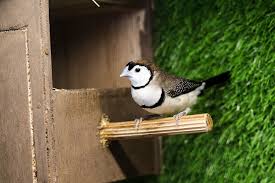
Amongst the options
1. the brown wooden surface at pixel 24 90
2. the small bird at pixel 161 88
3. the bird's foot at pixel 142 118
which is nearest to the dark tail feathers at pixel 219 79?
the small bird at pixel 161 88

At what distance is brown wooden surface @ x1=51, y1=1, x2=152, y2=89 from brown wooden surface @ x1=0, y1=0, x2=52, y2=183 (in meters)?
0.50

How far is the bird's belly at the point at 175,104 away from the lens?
207 cm

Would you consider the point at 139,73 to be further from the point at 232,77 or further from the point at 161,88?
the point at 232,77

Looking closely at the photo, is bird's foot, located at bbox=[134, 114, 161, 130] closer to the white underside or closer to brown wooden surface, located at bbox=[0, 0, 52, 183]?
the white underside

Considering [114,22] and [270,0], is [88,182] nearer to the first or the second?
[114,22]

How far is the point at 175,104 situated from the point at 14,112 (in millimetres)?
506

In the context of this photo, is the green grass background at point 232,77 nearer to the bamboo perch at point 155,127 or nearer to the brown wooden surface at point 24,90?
the bamboo perch at point 155,127

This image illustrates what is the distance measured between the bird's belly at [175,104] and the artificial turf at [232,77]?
4.4 inches

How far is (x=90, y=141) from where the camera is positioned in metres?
2.07

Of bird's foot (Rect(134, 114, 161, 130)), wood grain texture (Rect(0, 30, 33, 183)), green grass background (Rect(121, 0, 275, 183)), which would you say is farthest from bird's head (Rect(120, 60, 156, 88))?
wood grain texture (Rect(0, 30, 33, 183))

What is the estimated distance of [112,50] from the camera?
7.89 ft

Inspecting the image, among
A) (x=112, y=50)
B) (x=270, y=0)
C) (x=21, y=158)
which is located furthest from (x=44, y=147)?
(x=270, y=0)

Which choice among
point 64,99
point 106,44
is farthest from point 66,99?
point 106,44

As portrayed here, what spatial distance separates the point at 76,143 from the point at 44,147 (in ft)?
0.43
